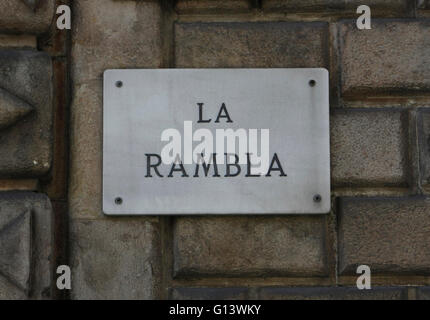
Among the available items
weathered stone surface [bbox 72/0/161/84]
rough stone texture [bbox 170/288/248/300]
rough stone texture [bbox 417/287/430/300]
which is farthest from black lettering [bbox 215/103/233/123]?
rough stone texture [bbox 417/287/430/300]

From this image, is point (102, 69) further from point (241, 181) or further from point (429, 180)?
point (429, 180)

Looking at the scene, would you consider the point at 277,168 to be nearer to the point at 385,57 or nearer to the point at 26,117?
the point at 385,57

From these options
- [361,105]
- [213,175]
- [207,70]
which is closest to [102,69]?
[207,70]

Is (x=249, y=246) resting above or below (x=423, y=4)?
below

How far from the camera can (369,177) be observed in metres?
2.25

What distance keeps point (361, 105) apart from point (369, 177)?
0.76 ft

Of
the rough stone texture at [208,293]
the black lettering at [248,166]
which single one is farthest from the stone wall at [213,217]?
the black lettering at [248,166]

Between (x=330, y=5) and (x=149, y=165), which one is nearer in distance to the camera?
(x=149, y=165)

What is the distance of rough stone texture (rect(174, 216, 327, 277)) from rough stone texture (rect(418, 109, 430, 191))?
0.34 metres

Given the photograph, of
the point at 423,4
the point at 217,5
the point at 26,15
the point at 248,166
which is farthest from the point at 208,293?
the point at 423,4

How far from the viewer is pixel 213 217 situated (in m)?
2.22

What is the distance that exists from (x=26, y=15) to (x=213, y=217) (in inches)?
33.2

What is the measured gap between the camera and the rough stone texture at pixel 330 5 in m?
2.31

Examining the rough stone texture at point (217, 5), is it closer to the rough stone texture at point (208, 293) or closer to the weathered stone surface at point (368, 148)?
the weathered stone surface at point (368, 148)
